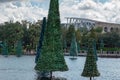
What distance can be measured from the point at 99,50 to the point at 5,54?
4653 cm

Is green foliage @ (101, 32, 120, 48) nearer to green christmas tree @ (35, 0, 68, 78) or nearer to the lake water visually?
the lake water

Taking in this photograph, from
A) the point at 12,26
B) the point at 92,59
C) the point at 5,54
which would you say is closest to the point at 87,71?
the point at 92,59

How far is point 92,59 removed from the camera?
142 ft

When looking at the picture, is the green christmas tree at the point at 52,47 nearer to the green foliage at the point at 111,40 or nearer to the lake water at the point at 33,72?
the lake water at the point at 33,72

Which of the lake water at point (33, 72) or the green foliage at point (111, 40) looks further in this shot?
the green foliage at point (111, 40)

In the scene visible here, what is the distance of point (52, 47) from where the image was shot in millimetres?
41938

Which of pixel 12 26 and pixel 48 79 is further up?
pixel 12 26

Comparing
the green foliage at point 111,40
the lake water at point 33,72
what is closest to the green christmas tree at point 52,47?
the lake water at point 33,72

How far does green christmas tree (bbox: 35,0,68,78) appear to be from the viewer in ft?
138

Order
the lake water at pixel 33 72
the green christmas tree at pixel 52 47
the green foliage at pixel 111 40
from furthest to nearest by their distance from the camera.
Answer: the green foliage at pixel 111 40 → the lake water at pixel 33 72 → the green christmas tree at pixel 52 47

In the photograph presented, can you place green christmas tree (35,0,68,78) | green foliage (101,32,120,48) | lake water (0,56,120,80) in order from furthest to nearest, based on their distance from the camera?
1. green foliage (101,32,120,48)
2. lake water (0,56,120,80)
3. green christmas tree (35,0,68,78)

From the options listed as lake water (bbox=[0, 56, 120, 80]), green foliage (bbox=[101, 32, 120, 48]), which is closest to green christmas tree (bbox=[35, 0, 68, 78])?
lake water (bbox=[0, 56, 120, 80])

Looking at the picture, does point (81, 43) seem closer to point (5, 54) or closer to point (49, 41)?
point (5, 54)

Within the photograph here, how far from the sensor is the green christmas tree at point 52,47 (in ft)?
138
